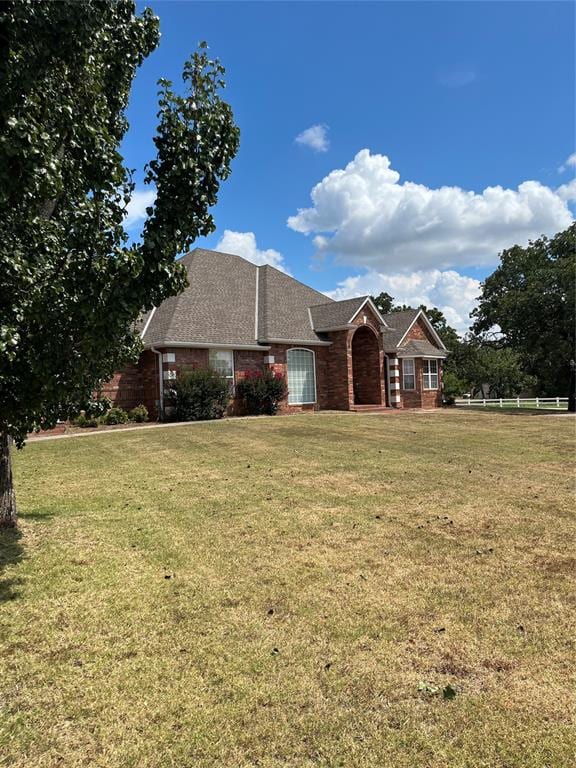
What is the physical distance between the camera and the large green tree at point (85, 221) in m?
4.16

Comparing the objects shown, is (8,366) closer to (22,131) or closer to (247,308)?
(22,131)

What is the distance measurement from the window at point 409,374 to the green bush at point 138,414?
49.0 ft

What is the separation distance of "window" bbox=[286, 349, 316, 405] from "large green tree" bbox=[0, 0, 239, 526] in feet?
61.9

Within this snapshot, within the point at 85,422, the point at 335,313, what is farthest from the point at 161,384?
the point at 335,313

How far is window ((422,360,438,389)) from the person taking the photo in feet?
96.8

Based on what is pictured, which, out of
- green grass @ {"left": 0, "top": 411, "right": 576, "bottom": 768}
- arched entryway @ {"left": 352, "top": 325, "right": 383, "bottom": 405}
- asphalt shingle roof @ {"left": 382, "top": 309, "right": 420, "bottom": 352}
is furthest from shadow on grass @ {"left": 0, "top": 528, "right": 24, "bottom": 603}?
asphalt shingle roof @ {"left": 382, "top": 309, "right": 420, "bottom": 352}

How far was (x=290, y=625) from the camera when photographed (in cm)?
396

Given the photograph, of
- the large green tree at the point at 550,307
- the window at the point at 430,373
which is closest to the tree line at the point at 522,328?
the large green tree at the point at 550,307

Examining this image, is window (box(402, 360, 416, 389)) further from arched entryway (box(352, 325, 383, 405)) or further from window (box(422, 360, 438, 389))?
arched entryway (box(352, 325, 383, 405))

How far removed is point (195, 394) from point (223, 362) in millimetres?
2745

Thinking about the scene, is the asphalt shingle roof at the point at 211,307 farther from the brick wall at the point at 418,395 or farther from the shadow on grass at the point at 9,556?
the shadow on grass at the point at 9,556

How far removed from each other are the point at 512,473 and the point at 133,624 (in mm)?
7667

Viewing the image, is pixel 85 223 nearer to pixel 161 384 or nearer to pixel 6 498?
pixel 6 498

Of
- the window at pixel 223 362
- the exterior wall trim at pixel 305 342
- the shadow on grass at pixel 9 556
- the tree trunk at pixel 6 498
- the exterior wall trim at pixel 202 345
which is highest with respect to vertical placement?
the exterior wall trim at pixel 305 342
